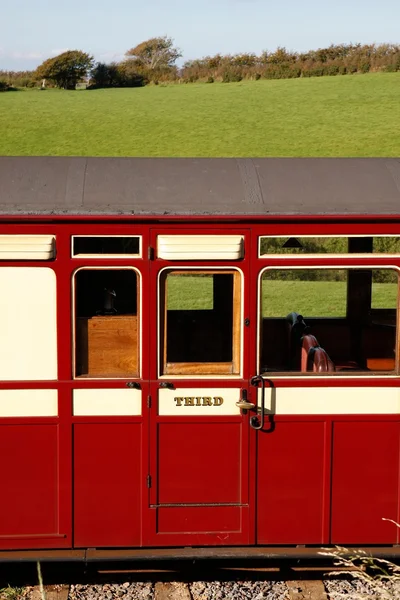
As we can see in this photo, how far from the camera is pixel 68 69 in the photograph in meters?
70.4

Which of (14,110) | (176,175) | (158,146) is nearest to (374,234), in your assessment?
(176,175)

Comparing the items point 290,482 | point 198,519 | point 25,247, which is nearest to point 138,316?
point 25,247

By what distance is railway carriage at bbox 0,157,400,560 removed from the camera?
633 centimetres

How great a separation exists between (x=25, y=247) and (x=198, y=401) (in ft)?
5.82

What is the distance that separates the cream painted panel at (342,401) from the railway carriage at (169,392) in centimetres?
1

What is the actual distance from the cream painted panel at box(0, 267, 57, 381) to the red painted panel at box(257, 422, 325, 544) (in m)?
1.81

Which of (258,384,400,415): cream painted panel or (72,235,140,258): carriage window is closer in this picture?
(72,235,140,258): carriage window

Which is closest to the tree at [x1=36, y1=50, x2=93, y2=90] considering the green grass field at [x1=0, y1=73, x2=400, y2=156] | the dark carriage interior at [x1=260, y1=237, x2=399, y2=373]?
the green grass field at [x1=0, y1=73, x2=400, y2=156]

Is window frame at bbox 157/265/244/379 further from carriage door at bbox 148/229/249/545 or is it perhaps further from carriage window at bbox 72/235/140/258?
carriage window at bbox 72/235/140/258

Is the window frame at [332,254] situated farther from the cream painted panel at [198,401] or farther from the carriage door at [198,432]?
the cream painted panel at [198,401]

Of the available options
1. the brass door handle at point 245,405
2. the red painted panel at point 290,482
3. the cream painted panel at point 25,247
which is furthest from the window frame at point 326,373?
the cream painted panel at point 25,247

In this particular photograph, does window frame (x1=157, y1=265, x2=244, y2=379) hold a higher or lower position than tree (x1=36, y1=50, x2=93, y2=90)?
lower

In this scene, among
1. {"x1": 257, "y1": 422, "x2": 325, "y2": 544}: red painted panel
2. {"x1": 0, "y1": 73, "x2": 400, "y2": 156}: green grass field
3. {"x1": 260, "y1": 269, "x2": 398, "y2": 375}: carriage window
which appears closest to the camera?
{"x1": 257, "y1": 422, "x2": 325, "y2": 544}: red painted panel

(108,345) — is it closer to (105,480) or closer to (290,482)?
(105,480)
